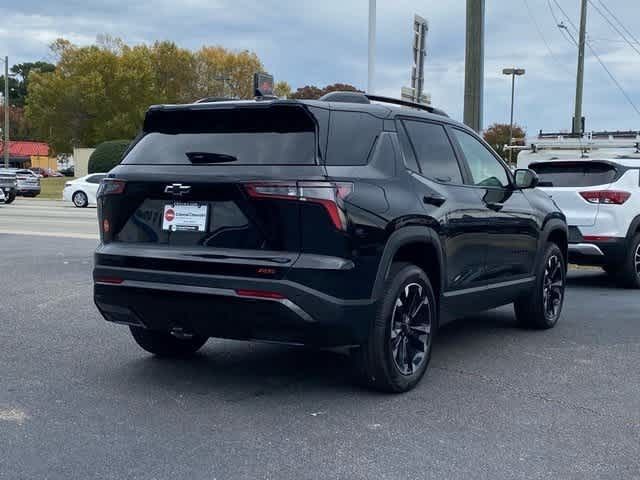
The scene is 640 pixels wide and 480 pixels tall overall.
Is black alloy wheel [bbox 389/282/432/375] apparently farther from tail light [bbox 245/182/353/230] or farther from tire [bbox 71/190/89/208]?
tire [bbox 71/190/89/208]

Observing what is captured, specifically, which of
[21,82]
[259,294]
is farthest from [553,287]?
[21,82]

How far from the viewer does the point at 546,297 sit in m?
7.76

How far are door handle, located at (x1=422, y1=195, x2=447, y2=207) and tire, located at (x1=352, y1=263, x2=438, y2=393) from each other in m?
0.48

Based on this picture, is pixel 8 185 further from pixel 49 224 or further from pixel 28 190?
pixel 49 224

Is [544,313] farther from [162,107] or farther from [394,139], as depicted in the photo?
[162,107]

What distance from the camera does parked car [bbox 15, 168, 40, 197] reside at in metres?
39.7

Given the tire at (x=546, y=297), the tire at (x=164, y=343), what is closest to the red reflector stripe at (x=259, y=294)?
the tire at (x=164, y=343)

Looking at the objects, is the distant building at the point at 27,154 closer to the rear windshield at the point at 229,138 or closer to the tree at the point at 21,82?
the tree at the point at 21,82

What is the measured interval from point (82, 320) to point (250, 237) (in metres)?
3.55

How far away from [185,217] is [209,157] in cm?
41

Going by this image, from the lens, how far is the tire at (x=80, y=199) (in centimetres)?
3152

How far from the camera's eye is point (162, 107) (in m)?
5.48

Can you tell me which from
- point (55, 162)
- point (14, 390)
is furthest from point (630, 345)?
point (55, 162)

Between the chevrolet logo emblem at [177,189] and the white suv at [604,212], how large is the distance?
20.8 feet
